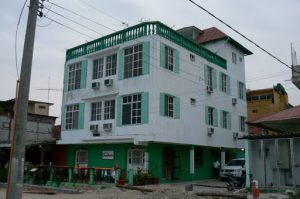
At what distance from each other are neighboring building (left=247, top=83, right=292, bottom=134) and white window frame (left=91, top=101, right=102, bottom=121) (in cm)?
2147

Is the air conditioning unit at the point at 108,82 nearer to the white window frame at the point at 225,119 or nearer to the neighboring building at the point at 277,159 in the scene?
the white window frame at the point at 225,119

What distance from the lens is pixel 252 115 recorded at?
43375 mm

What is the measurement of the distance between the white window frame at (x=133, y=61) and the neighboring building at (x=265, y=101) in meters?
21.9

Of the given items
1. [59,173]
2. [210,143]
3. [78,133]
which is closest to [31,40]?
[59,173]

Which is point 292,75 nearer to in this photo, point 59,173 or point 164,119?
point 164,119

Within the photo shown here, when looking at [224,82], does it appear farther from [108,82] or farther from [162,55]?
[108,82]

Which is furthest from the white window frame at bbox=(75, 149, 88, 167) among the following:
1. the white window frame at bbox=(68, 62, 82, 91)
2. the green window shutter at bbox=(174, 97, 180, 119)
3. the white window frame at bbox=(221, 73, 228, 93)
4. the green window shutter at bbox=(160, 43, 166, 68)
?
the white window frame at bbox=(221, 73, 228, 93)

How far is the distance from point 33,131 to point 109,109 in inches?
517

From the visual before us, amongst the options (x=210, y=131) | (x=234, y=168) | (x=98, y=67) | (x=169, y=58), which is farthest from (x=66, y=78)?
(x=234, y=168)

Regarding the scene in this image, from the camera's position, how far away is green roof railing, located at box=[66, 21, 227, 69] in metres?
23.6

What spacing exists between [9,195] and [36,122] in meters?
28.1

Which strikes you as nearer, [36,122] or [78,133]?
[78,133]

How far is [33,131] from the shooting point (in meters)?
35.4

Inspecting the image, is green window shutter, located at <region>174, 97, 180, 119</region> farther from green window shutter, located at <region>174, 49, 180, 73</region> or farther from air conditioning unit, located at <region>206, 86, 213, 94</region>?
air conditioning unit, located at <region>206, 86, 213, 94</region>
